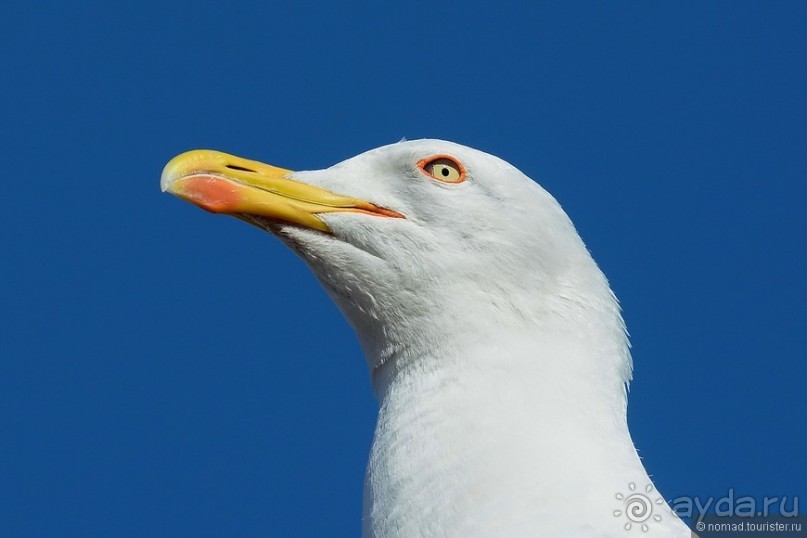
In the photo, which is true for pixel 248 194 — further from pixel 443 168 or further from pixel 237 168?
pixel 443 168

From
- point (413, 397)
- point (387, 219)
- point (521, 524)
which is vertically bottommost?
point (521, 524)

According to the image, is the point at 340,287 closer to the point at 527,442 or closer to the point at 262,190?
the point at 262,190

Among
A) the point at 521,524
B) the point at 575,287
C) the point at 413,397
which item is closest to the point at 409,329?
the point at 413,397

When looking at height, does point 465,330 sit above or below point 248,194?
below

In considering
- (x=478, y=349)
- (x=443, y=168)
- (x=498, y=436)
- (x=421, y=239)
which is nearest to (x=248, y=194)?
(x=421, y=239)

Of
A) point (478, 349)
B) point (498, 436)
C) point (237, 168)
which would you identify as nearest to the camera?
point (498, 436)

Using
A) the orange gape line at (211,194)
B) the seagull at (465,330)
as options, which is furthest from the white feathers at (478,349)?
the orange gape line at (211,194)

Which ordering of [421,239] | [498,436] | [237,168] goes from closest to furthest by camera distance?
[498,436]
[421,239]
[237,168]
